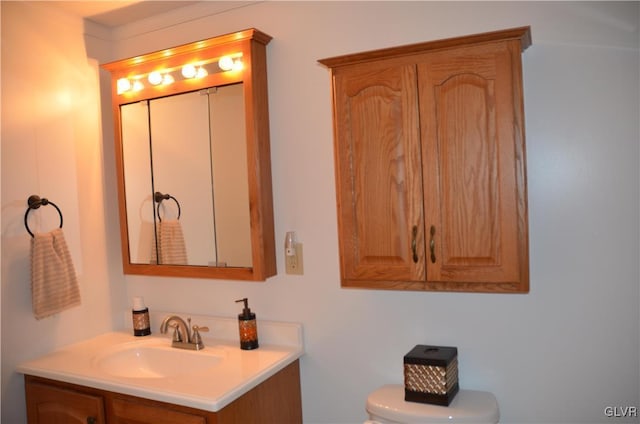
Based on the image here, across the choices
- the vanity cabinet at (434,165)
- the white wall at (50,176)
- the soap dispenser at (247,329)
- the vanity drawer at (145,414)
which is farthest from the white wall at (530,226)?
the vanity drawer at (145,414)

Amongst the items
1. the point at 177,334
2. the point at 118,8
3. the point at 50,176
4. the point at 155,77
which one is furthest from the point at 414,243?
the point at 118,8

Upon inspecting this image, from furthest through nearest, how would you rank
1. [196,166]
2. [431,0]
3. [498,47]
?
[196,166] → [431,0] → [498,47]

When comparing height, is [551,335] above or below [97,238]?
below

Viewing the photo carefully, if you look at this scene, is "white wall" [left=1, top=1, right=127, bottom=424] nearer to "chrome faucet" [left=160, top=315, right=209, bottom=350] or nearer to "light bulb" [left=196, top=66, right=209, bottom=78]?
"chrome faucet" [left=160, top=315, right=209, bottom=350]

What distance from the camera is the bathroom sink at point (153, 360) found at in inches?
82.0

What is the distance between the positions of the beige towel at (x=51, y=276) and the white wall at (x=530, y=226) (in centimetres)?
8

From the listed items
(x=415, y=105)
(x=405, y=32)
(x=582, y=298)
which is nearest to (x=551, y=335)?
(x=582, y=298)

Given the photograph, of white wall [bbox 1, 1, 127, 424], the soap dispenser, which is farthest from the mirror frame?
white wall [bbox 1, 1, 127, 424]

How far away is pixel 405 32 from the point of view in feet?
6.12

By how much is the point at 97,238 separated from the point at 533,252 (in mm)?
1986

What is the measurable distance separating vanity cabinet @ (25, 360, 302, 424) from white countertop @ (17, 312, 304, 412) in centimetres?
4

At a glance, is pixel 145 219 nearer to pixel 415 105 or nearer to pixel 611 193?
pixel 415 105

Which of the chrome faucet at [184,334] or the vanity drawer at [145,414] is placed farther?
the chrome faucet at [184,334]

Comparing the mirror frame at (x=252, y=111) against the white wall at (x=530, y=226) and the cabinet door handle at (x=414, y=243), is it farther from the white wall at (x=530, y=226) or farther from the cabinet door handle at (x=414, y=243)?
the cabinet door handle at (x=414, y=243)
